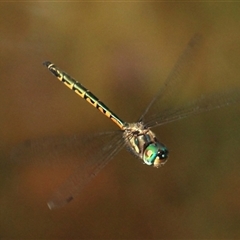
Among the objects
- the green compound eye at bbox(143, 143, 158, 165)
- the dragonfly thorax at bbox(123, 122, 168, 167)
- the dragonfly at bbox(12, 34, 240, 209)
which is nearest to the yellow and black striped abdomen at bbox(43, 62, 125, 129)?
the dragonfly at bbox(12, 34, 240, 209)

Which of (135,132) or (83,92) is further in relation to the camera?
(83,92)

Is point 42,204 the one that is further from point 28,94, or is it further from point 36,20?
point 36,20

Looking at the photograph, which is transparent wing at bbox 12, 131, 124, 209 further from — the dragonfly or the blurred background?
the blurred background

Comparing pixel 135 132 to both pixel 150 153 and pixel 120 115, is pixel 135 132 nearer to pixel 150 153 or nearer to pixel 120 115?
pixel 150 153

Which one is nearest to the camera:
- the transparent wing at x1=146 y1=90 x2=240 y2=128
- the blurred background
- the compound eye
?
the compound eye

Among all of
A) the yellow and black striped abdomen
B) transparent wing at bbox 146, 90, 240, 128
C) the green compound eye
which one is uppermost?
the yellow and black striped abdomen

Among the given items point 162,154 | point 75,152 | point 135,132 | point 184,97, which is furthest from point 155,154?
point 184,97

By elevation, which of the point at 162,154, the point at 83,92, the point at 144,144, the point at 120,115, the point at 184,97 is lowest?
the point at 162,154

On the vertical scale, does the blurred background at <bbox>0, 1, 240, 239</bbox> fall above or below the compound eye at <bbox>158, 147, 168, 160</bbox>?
above
